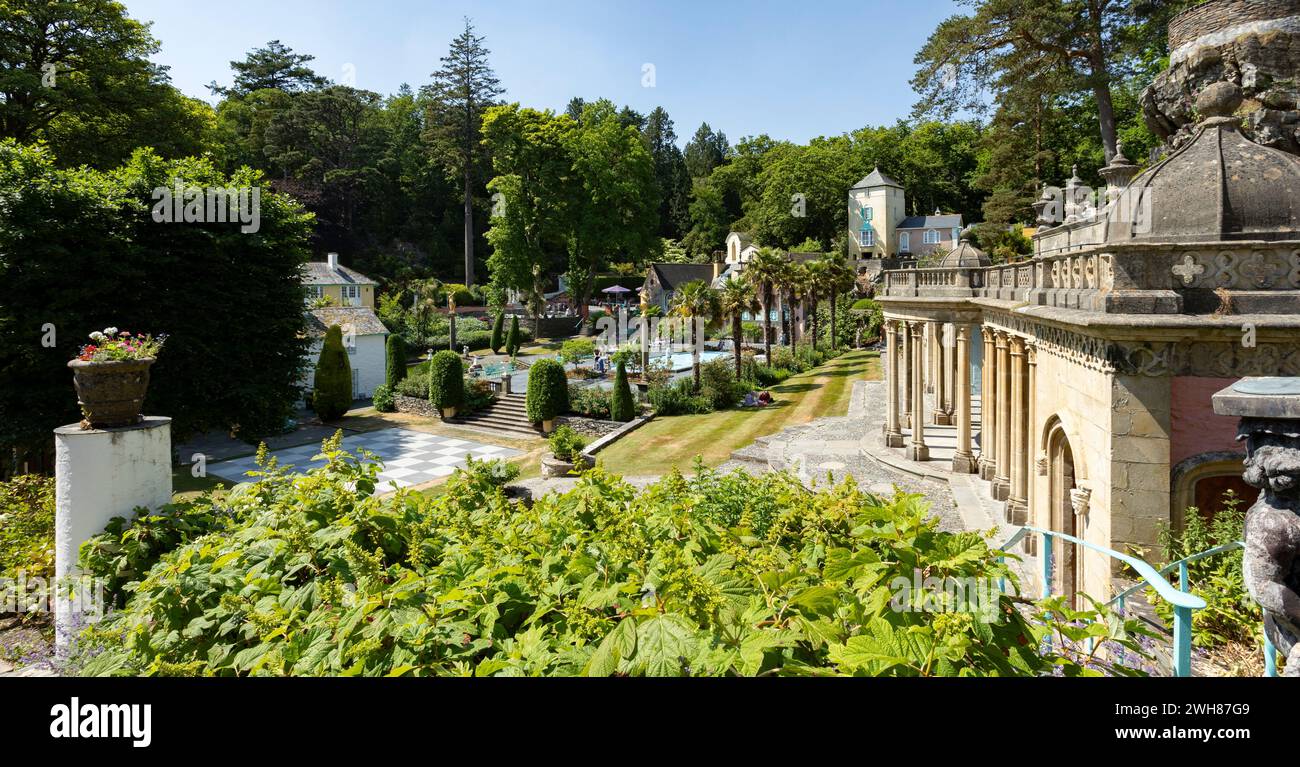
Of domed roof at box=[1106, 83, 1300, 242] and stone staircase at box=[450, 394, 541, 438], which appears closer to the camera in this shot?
domed roof at box=[1106, 83, 1300, 242]

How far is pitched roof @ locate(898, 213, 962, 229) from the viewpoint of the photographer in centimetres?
6931

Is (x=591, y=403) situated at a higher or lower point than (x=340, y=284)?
lower

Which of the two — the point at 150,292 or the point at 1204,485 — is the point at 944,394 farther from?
the point at 150,292

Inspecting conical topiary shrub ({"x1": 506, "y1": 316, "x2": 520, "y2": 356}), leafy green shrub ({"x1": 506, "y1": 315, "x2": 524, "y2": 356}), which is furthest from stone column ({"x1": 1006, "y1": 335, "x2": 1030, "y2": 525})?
conical topiary shrub ({"x1": 506, "y1": 316, "x2": 520, "y2": 356})

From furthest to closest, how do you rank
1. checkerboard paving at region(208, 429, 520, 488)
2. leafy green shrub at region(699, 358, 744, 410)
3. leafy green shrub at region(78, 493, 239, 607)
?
leafy green shrub at region(699, 358, 744, 410) < checkerboard paving at region(208, 429, 520, 488) < leafy green shrub at region(78, 493, 239, 607)

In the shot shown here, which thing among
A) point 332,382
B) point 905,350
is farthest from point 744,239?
point 905,350

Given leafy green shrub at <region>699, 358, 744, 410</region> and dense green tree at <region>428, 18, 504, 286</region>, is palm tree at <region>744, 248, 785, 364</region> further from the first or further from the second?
dense green tree at <region>428, 18, 504, 286</region>

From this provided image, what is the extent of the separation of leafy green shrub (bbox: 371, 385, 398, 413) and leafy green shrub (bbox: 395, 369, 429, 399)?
517mm

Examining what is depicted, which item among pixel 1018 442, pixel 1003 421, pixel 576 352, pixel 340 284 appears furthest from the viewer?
pixel 340 284

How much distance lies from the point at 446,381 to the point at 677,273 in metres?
40.8

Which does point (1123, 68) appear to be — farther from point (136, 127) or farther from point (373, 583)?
point (136, 127)

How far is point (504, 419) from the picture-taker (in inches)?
1337
